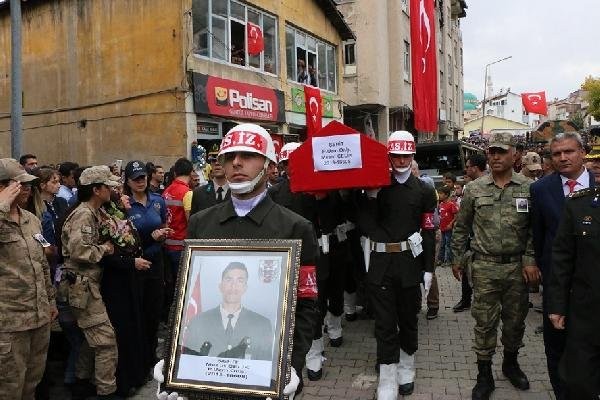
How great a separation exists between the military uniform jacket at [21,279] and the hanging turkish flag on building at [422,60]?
2377 centimetres

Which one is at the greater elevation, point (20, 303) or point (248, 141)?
point (248, 141)

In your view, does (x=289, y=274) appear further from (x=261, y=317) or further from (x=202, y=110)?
(x=202, y=110)

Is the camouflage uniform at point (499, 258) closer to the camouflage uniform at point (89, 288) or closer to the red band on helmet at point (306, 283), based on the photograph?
the red band on helmet at point (306, 283)

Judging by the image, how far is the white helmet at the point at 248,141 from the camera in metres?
2.59

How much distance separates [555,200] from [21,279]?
3.96m

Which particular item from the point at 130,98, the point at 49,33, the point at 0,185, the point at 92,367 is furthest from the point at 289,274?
the point at 49,33

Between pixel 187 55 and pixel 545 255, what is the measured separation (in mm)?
10896

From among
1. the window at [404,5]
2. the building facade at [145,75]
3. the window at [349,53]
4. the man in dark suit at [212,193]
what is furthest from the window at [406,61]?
the man in dark suit at [212,193]

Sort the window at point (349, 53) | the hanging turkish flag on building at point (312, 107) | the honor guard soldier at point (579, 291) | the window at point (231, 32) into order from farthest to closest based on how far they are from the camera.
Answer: the window at point (349, 53) → the hanging turkish flag on building at point (312, 107) → the window at point (231, 32) → the honor guard soldier at point (579, 291)

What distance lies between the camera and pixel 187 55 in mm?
13164

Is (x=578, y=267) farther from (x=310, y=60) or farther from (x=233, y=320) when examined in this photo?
(x=310, y=60)

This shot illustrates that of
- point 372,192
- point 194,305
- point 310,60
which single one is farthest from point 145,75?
point 194,305

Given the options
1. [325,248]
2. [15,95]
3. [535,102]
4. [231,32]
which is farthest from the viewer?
[535,102]

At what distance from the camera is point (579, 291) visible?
333 cm
